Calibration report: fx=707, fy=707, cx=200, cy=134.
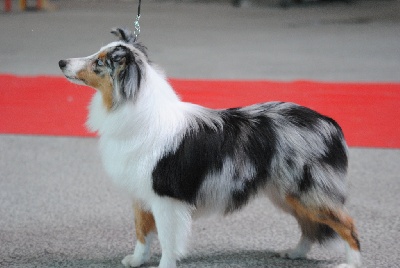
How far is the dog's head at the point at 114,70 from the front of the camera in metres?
3.21

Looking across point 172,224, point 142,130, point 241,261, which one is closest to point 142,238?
point 172,224

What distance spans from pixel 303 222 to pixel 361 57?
673cm

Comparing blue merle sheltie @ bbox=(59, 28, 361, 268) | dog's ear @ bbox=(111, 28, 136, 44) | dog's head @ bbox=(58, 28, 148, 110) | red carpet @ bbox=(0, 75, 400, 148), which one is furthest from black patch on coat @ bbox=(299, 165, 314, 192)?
red carpet @ bbox=(0, 75, 400, 148)

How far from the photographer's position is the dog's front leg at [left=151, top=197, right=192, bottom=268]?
11.1 ft

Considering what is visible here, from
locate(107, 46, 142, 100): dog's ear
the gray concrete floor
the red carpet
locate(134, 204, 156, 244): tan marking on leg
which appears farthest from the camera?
the red carpet

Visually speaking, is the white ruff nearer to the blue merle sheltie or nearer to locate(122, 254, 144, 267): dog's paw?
the blue merle sheltie

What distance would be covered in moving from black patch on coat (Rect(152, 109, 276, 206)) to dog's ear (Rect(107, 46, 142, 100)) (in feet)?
1.18

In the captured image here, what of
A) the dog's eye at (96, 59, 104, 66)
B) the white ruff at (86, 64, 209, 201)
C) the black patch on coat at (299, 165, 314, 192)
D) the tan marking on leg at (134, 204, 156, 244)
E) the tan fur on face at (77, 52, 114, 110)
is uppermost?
the dog's eye at (96, 59, 104, 66)

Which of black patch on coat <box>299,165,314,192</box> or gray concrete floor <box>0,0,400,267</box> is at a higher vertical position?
black patch on coat <box>299,165,314,192</box>

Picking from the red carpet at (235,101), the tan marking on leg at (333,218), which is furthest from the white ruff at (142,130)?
the red carpet at (235,101)

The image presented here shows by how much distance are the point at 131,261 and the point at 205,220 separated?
833mm

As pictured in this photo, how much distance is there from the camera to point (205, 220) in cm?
443

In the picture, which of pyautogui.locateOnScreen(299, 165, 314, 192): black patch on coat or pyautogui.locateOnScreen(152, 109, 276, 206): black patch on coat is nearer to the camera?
pyautogui.locateOnScreen(152, 109, 276, 206): black patch on coat

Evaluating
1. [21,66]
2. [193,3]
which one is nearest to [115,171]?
[21,66]
